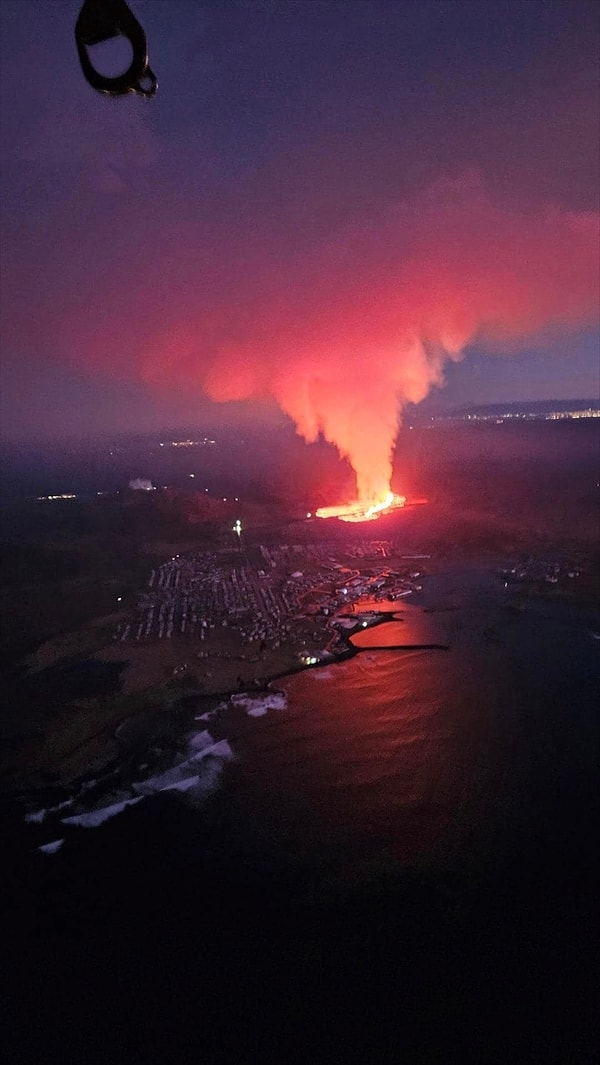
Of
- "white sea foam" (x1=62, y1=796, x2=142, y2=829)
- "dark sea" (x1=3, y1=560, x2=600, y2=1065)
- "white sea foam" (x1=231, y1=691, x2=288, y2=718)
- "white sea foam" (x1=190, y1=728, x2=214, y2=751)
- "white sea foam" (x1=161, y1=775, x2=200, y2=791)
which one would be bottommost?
"dark sea" (x1=3, y1=560, x2=600, y2=1065)

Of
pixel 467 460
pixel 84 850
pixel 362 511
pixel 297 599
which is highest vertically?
pixel 467 460

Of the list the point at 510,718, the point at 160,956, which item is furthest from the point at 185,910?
the point at 510,718

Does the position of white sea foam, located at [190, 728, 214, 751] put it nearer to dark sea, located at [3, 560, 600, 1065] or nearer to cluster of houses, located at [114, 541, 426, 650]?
dark sea, located at [3, 560, 600, 1065]

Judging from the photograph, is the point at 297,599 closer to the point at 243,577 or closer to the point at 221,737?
the point at 243,577

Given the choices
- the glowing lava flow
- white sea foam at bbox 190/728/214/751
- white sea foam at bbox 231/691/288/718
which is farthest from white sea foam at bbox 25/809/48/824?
the glowing lava flow

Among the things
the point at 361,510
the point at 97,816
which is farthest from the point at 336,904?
the point at 361,510

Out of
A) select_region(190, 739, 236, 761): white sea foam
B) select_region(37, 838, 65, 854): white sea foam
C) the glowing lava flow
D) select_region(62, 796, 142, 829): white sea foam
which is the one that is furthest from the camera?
the glowing lava flow
